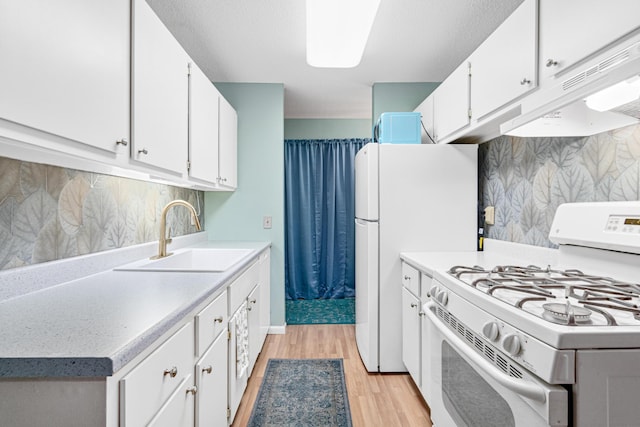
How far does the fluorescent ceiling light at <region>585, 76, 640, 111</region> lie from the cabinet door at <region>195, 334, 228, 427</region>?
5.46 feet

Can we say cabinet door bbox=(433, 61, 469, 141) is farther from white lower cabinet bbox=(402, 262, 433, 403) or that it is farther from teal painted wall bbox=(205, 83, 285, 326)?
teal painted wall bbox=(205, 83, 285, 326)

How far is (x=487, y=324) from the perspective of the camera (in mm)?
989

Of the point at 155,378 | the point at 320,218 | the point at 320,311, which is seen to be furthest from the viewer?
the point at 320,218

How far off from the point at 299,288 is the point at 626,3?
12.6 feet

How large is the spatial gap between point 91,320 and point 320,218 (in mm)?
3497

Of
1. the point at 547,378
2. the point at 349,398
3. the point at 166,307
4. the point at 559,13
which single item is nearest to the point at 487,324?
the point at 547,378

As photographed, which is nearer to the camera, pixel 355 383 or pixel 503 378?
pixel 503 378

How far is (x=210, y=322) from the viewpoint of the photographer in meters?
1.30

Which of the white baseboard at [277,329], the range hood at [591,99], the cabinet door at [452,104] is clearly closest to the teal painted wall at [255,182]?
the white baseboard at [277,329]

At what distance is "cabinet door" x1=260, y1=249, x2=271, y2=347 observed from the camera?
8.67ft

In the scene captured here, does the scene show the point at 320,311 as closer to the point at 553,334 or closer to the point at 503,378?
the point at 503,378

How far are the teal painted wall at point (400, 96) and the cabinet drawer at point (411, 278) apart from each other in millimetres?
1603

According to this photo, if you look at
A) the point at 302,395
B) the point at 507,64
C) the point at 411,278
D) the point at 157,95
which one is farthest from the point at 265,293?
the point at 507,64

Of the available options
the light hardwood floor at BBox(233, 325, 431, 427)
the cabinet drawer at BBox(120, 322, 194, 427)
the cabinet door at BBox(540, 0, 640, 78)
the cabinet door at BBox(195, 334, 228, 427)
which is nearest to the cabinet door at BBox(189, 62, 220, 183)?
the cabinet door at BBox(195, 334, 228, 427)
